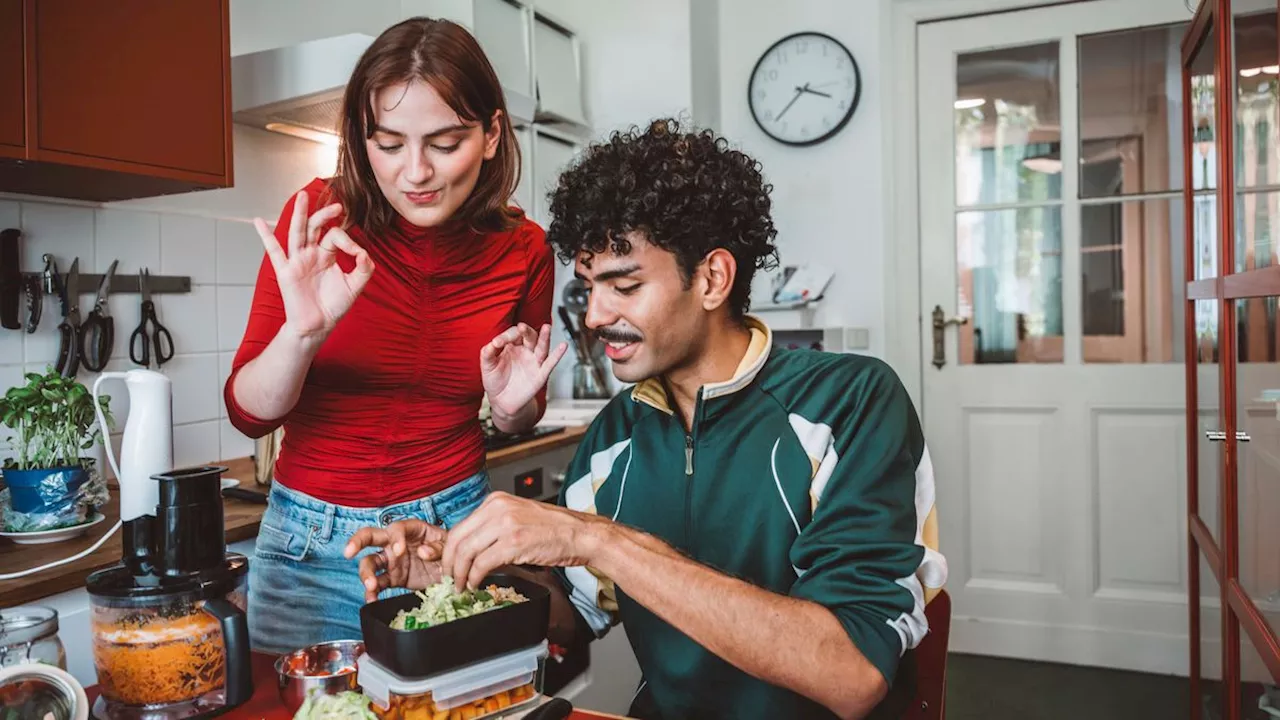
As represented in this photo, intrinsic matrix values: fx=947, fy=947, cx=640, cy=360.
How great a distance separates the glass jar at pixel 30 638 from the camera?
34.4 inches

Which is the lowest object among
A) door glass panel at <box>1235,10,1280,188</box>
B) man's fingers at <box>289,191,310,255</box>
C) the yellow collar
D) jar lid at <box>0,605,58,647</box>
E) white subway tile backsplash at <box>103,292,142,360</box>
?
jar lid at <box>0,605,58,647</box>

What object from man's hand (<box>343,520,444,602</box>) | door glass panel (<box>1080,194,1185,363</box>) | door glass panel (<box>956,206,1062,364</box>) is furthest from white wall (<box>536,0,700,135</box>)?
man's hand (<box>343,520,444,602</box>)

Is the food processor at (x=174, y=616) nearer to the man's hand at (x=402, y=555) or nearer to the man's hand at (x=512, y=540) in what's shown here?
the man's hand at (x=402, y=555)

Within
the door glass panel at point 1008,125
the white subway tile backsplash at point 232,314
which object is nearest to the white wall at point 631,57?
the door glass panel at point 1008,125

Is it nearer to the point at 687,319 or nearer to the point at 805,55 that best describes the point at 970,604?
the point at 805,55

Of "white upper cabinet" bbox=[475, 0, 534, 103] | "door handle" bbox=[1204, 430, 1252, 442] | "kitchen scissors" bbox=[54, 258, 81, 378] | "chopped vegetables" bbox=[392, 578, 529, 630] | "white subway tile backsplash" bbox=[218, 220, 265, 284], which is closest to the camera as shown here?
"chopped vegetables" bbox=[392, 578, 529, 630]

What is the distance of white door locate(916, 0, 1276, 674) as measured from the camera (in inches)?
127

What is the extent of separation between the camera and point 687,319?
1304 millimetres

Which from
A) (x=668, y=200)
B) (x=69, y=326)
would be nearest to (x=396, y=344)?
(x=668, y=200)

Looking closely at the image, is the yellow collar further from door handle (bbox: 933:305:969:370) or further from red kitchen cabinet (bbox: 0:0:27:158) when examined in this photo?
door handle (bbox: 933:305:969:370)

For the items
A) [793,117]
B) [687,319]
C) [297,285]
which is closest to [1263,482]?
[687,319]

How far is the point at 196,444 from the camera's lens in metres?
2.36

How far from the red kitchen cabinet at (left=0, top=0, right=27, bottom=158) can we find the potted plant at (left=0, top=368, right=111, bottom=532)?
1.34ft

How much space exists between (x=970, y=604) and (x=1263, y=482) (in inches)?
76.7
